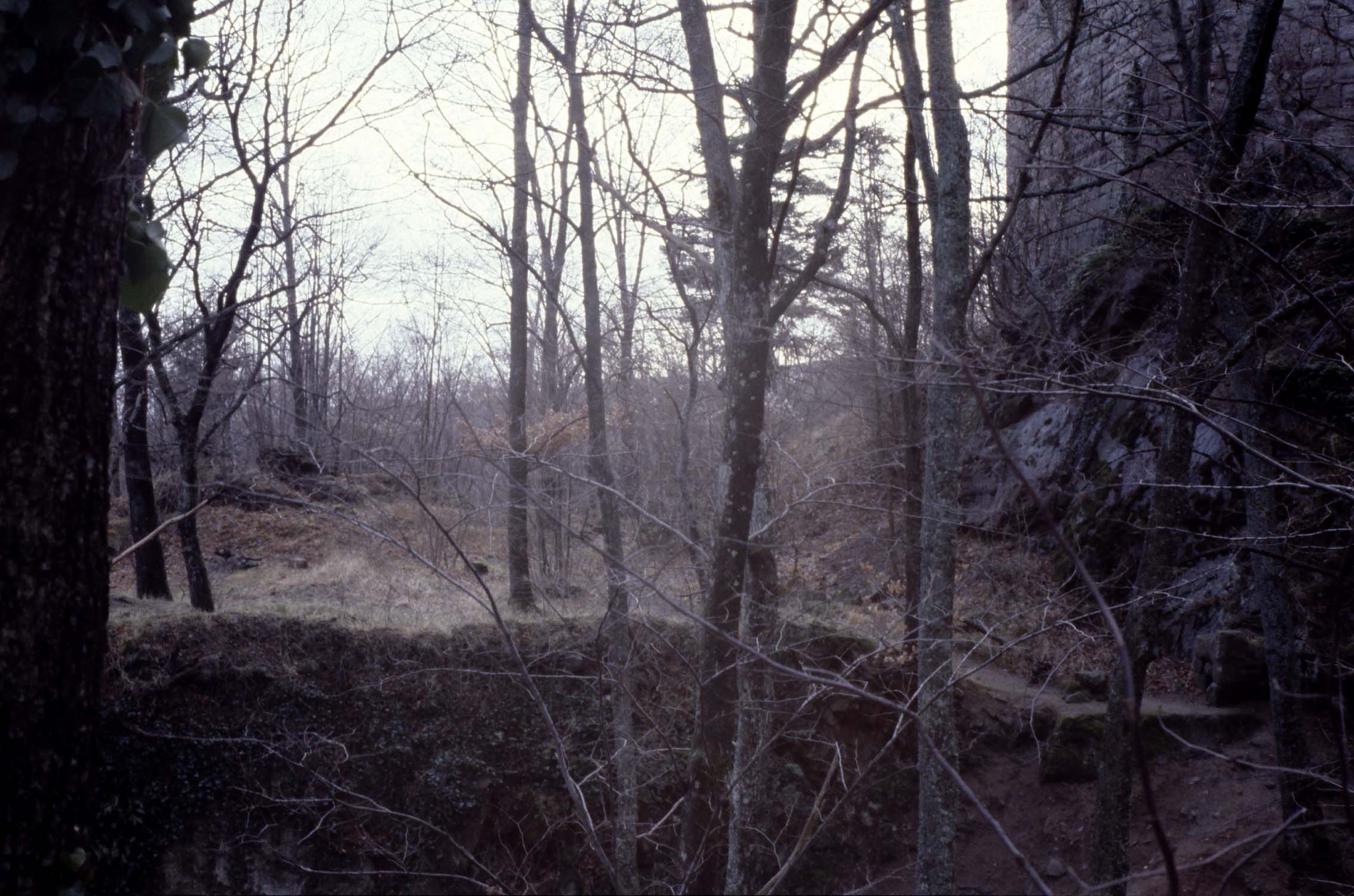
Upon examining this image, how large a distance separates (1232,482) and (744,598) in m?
6.87

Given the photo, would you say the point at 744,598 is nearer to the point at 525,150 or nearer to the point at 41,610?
the point at 41,610

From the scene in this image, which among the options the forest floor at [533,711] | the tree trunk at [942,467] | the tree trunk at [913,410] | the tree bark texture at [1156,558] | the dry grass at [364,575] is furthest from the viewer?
the tree trunk at [913,410]

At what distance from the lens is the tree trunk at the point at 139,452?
308 inches

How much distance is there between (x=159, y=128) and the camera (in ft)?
7.64

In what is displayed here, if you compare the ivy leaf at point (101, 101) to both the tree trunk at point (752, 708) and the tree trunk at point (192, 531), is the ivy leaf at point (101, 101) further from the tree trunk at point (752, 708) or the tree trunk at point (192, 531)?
the tree trunk at point (192, 531)

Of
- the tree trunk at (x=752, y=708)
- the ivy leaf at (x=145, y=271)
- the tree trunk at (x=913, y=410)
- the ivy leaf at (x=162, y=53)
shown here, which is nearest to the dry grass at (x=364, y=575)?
the tree trunk at (x=752, y=708)

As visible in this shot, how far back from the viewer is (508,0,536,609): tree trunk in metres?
9.44

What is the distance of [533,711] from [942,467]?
16.5 feet

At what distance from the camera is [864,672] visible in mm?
9359

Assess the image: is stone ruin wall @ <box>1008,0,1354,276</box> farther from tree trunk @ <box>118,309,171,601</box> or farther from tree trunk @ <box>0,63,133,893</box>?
tree trunk @ <box>118,309,171,601</box>

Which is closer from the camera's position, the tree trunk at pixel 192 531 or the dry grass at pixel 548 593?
the dry grass at pixel 548 593

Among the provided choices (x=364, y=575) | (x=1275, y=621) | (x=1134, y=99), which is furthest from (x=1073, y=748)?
(x=364, y=575)

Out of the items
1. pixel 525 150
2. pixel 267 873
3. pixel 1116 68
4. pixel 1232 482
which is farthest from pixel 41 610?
pixel 1116 68

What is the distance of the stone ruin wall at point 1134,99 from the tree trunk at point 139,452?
782cm
